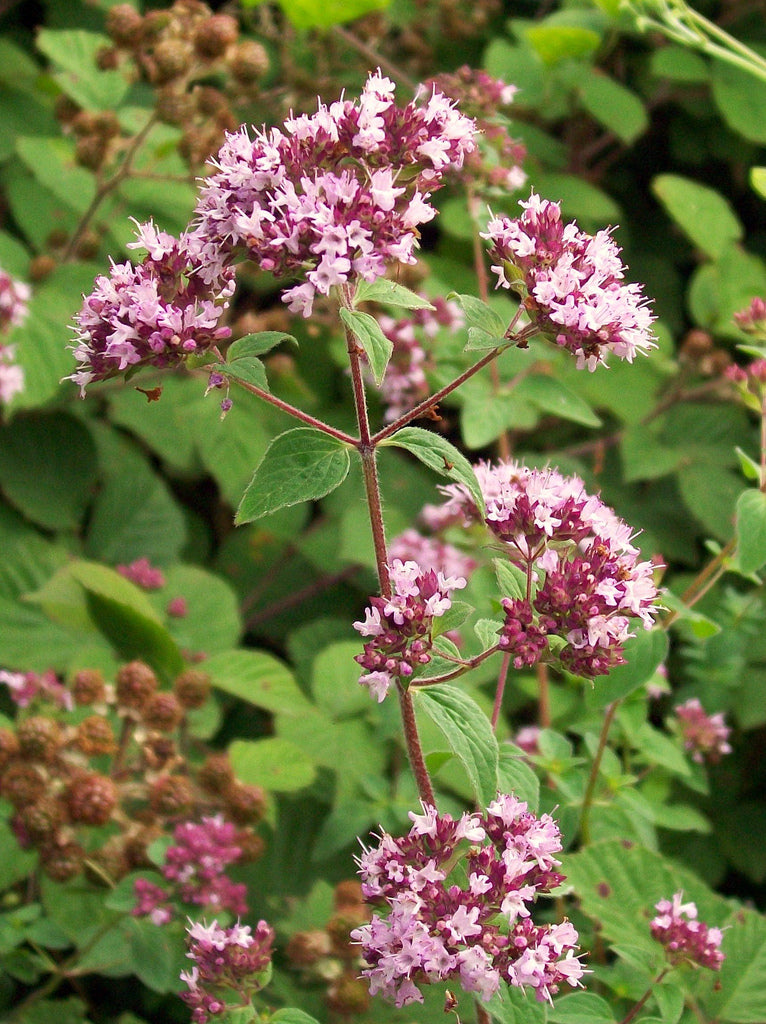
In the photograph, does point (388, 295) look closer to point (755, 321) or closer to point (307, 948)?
point (755, 321)

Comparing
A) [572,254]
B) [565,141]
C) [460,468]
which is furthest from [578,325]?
[565,141]

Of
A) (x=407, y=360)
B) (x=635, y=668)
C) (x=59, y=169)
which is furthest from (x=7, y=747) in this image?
(x=59, y=169)

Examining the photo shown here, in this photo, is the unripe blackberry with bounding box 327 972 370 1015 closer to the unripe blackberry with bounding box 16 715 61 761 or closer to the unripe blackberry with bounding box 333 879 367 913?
the unripe blackberry with bounding box 333 879 367 913

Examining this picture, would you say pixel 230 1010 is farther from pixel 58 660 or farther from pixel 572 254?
pixel 58 660

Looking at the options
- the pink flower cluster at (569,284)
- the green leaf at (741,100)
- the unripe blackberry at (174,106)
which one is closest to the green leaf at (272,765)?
the pink flower cluster at (569,284)

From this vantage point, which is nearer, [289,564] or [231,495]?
[231,495]

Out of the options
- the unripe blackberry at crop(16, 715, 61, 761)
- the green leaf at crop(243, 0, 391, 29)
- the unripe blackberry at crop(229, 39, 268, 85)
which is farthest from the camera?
the green leaf at crop(243, 0, 391, 29)

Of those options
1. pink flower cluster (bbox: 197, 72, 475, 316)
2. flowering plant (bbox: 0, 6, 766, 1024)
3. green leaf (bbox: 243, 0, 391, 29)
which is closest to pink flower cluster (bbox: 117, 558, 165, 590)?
flowering plant (bbox: 0, 6, 766, 1024)
